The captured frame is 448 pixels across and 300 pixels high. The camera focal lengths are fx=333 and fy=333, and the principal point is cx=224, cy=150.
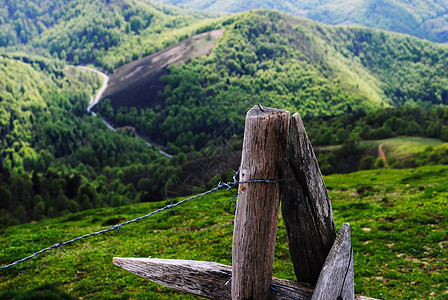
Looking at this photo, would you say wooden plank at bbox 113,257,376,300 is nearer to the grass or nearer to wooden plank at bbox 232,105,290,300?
wooden plank at bbox 232,105,290,300

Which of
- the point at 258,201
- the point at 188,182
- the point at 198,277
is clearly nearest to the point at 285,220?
the point at 258,201

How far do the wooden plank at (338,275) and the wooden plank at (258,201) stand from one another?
64cm

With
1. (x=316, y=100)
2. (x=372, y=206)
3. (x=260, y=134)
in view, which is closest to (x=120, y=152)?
(x=316, y=100)

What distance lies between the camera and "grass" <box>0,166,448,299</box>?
11016 mm

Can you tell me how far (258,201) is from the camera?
3666 millimetres

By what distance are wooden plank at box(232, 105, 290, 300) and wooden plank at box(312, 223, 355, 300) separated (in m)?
0.64

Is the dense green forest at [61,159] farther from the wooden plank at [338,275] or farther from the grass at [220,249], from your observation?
the wooden plank at [338,275]

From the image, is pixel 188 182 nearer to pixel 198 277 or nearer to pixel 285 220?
pixel 198 277

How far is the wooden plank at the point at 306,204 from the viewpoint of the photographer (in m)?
3.73

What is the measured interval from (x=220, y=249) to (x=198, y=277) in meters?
11.5

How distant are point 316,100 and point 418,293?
17626 centimetres

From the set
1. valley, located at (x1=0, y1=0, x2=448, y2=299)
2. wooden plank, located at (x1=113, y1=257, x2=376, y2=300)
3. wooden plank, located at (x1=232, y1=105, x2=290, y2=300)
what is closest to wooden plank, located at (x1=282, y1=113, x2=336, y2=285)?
wooden plank, located at (x1=232, y1=105, x2=290, y2=300)

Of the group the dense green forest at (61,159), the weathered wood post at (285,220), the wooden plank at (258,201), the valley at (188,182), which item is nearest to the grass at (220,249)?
the valley at (188,182)

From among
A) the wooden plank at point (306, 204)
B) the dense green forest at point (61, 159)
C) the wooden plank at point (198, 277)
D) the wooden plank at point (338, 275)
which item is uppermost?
the wooden plank at point (306, 204)
